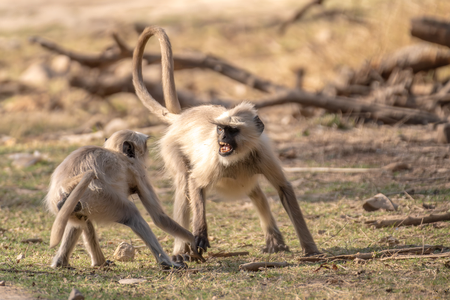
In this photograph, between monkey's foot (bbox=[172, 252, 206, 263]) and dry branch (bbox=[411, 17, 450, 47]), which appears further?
dry branch (bbox=[411, 17, 450, 47])

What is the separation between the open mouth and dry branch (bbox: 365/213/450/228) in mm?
1444

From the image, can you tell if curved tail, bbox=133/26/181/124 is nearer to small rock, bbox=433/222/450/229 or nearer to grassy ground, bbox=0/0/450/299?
grassy ground, bbox=0/0/450/299

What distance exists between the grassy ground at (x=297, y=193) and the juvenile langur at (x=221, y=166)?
10.3 inches

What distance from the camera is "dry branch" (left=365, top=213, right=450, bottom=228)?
4379mm

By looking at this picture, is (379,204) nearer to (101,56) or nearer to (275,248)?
(275,248)

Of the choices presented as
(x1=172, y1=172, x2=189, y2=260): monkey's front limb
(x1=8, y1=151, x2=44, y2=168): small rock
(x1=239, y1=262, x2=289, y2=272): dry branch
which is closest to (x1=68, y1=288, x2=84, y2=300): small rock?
(x1=239, y1=262, x2=289, y2=272): dry branch

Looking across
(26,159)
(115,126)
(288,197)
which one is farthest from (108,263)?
(115,126)

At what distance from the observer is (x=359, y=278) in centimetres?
321

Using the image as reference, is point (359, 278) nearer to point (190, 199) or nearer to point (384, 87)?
point (190, 199)

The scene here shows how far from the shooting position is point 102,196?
355 centimetres

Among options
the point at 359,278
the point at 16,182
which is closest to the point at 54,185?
the point at 359,278

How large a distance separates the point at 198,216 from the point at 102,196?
855 millimetres

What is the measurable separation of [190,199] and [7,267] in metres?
1.43

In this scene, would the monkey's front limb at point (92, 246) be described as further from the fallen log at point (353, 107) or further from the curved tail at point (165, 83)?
the fallen log at point (353, 107)
